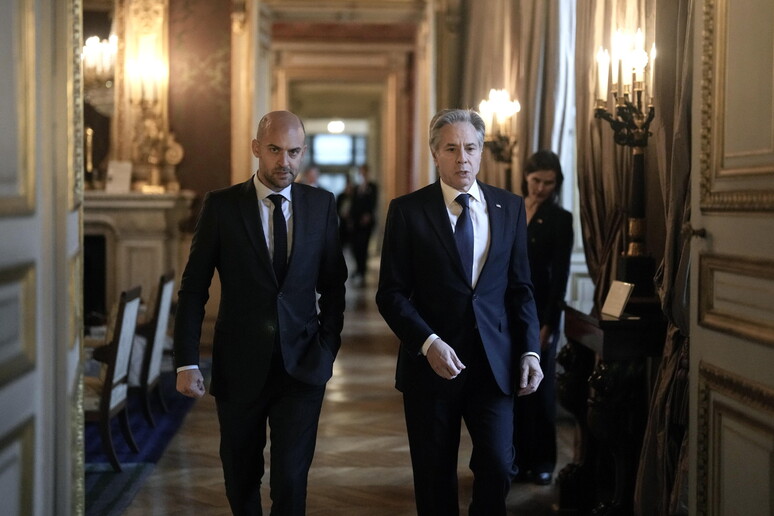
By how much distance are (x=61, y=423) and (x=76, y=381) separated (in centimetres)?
17

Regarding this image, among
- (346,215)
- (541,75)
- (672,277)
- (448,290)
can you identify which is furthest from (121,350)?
(346,215)

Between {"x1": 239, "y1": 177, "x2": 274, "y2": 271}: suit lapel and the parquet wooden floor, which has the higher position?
{"x1": 239, "y1": 177, "x2": 274, "y2": 271}: suit lapel

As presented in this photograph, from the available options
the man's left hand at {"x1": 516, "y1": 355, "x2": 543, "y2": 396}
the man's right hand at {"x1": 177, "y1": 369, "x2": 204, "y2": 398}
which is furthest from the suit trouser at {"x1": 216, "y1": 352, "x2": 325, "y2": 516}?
the man's left hand at {"x1": 516, "y1": 355, "x2": 543, "y2": 396}

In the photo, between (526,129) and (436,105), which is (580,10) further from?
(436,105)

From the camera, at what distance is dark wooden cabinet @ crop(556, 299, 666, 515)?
365 centimetres

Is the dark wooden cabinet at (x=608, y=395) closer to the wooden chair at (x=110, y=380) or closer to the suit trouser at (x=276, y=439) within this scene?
the suit trouser at (x=276, y=439)

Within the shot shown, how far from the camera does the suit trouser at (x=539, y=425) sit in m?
4.51

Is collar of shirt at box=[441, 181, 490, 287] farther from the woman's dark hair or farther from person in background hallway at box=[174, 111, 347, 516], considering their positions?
the woman's dark hair

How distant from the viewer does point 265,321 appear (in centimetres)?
296

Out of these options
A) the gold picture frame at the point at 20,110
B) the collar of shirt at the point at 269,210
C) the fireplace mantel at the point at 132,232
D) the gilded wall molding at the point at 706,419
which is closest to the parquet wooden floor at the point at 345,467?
the gilded wall molding at the point at 706,419

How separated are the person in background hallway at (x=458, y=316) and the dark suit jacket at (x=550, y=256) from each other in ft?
4.42

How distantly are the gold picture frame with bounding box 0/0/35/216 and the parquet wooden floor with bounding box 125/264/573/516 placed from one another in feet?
7.17

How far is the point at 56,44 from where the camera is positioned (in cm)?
252

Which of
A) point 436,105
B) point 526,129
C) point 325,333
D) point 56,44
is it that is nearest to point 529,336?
point 325,333
